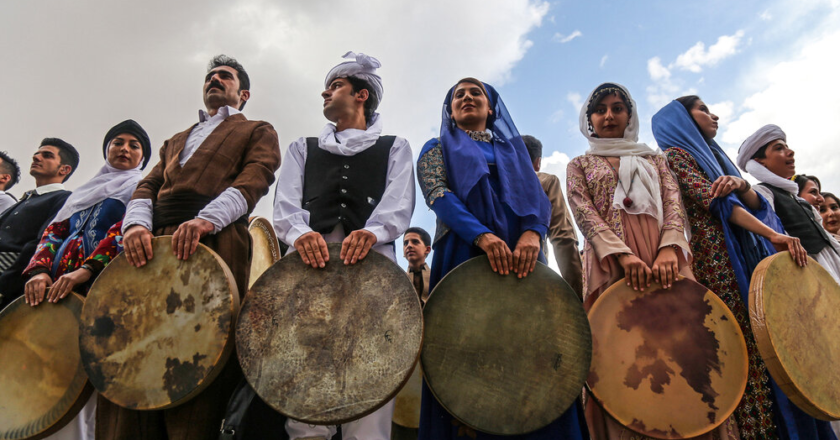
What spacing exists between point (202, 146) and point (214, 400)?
4.68ft

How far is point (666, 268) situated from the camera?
2336 mm

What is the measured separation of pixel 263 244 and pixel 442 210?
6.03 feet

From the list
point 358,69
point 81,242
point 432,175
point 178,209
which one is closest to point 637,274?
point 432,175

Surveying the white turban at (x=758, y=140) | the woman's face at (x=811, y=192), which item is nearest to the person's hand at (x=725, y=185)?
the white turban at (x=758, y=140)

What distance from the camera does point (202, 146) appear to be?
2.62 metres

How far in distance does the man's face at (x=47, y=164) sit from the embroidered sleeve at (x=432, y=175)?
4041 mm

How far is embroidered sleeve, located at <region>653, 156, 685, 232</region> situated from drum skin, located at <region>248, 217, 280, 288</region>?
9.14 feet

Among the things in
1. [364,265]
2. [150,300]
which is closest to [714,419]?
[364,265]

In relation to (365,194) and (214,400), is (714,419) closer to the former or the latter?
(365,194)

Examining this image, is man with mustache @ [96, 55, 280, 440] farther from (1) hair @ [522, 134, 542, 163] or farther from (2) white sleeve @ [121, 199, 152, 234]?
(1) hair @ [522, 134, 542, 163]

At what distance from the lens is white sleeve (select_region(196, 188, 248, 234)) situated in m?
2.24

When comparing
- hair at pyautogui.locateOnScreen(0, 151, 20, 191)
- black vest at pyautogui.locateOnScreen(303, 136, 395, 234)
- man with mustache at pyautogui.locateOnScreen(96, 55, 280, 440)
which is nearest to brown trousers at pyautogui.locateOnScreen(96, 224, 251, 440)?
man with mustache at pyautogui.locateOnScreen(96, 55, 280, 440)

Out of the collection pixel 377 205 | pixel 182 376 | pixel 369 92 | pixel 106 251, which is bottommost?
pixel 182 376

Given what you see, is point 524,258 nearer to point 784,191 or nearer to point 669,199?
point 669,199
